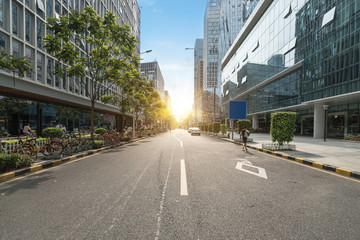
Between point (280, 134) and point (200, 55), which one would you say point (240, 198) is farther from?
point (200, 55)

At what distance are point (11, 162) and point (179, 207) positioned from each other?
613 cm

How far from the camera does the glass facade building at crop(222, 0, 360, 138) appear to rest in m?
21.6

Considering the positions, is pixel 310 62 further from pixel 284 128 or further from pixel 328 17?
pixel 284 128

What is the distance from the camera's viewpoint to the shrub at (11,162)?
5.94 metres

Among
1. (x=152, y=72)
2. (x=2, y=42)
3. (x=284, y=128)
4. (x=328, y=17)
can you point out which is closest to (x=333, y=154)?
(x=284, y=128)

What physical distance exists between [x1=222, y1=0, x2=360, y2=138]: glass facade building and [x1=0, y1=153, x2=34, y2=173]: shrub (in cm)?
2753

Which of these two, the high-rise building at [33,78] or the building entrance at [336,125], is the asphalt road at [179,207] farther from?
the building entrance at [336,125]

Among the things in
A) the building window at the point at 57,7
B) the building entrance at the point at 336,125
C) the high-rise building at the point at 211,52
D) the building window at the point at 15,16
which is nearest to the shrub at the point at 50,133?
the building window at the point at 15,16

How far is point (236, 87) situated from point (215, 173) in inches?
2134

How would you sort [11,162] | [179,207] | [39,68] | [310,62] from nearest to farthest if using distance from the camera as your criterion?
[179,207], [11,162], [39,68], [310,62]

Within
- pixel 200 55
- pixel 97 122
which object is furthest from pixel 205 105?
pixel 97 122

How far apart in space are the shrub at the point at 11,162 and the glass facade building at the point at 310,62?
2753 centimetres

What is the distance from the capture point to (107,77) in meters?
13.3

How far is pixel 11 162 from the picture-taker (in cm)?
613
